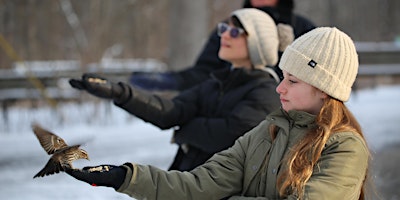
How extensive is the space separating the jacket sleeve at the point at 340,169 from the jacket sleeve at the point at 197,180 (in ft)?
1.39

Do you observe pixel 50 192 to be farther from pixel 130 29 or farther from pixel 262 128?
pixel 130 29

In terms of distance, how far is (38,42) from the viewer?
13.7m

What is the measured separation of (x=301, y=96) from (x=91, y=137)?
608 cm

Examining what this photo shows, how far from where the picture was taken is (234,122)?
3.61 meters

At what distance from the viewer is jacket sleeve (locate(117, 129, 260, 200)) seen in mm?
2514

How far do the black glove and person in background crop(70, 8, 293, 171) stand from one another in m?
1.20

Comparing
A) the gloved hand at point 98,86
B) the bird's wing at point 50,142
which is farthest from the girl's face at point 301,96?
the gloved hand at point 98,86

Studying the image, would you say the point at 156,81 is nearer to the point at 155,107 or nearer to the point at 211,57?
the point at 211,57

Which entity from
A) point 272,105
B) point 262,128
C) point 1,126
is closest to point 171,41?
point 1,126

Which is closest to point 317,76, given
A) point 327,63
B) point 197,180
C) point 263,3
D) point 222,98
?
point 327,63

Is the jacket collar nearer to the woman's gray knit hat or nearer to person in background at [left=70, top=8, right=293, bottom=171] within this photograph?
person in background at [left=70, top=8, right=293, bottom=171]

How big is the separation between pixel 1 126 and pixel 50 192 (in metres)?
4.93

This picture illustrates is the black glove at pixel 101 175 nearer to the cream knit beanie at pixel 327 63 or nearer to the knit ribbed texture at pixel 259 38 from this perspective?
the cream knit beanie at pixel 327 63

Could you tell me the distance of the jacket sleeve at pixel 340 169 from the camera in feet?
7.68
